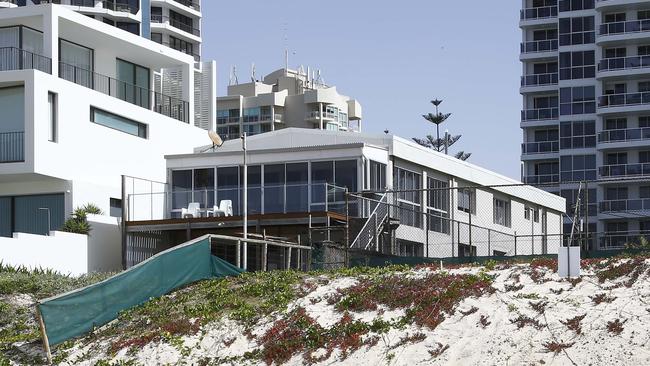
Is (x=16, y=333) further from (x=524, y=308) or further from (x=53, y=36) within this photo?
(x=53, y=36)

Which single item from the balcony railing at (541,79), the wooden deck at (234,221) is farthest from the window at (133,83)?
the balcony railing at (541,79)

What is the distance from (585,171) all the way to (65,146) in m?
51.2

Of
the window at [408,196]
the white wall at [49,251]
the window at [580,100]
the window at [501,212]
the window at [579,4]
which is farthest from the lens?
the window at [579,4]

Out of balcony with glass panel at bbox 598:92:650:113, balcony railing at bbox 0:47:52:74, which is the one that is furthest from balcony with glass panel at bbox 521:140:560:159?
balcony railing at bbox 0:47:52:74

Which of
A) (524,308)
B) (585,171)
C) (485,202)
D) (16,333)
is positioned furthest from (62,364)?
(585,171)

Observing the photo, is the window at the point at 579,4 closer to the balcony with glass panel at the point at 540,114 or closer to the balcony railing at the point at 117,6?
the balcony with glass panel at the point at 540,114

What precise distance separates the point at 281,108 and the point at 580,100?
44.9 m

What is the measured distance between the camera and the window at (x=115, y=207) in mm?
44281

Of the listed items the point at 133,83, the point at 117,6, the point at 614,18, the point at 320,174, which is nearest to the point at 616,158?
the point at 614,18

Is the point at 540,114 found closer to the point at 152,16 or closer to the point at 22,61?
the point at 152,16

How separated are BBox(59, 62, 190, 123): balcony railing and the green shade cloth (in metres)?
20.1

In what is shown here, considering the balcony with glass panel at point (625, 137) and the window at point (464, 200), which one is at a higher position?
the balcony with glass panel at point (625, 137)

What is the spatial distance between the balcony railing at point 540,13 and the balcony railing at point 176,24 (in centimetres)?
2903

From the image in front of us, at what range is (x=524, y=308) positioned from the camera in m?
20.5
